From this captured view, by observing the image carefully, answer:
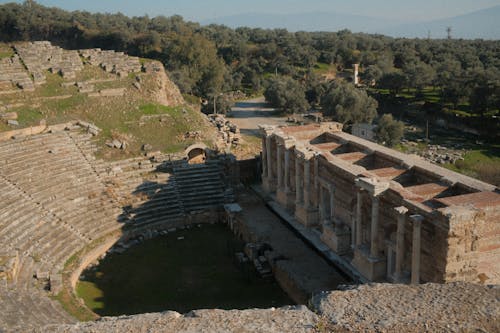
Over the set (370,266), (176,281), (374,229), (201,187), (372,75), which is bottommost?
(176,281)

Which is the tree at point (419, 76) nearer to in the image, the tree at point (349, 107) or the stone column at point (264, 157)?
the tree at point (349, 107)

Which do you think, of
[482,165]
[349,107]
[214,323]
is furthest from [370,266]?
[349,107]

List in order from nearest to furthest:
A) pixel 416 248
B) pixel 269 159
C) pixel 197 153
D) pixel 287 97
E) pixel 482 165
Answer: pixel 416 248 < pixel 269 159 < pixel 197 153 < pixel 482 165 < pixel 287 97

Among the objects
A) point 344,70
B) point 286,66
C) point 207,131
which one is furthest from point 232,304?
point 344,70

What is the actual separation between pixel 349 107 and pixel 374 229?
3052 cm

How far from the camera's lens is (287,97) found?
2058 inches

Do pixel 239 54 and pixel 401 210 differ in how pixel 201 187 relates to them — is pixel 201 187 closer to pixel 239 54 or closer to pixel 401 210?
pixel 401 210

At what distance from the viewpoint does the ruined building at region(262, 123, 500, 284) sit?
1373 cm

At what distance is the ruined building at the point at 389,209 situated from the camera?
13727 mm

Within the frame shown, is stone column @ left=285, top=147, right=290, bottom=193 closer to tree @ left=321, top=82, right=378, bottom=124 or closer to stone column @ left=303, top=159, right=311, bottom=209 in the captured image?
stone column @ left=303, top=159, right=311, bottom=209

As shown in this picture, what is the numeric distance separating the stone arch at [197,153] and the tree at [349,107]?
65.3ft

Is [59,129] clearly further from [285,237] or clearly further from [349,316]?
[349,316]

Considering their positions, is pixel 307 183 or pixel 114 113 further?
pixel 114 113

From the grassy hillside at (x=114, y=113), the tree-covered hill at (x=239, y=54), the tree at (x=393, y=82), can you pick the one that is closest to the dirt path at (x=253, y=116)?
the tree-covered hill at (x=239, y=54)
